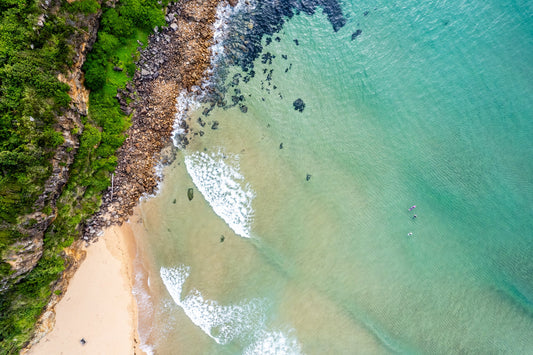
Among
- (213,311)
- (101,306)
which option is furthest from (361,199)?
(101,306)

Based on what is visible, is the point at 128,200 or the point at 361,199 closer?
the point at 128,200

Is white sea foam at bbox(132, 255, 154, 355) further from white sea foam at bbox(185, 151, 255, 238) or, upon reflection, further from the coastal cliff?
white sea foam at bbox(185, 151, 255, 238)

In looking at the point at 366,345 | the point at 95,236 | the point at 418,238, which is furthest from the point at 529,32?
Answer: the point at 95,236

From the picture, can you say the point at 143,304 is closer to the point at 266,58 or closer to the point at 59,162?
the point at 59,162

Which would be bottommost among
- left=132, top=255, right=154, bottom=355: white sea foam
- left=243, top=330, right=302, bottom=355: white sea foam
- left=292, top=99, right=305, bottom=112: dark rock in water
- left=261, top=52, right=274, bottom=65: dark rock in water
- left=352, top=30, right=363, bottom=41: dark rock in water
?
left=243, top=330, right=302, bottom=355: white sea foam

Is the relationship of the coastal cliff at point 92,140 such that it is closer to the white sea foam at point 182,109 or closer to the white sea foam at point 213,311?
the white sea foam at point 182,109

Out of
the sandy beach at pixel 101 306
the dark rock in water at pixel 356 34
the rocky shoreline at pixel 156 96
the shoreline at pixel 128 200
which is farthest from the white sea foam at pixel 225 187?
the dark rock in water at pixel 356 34

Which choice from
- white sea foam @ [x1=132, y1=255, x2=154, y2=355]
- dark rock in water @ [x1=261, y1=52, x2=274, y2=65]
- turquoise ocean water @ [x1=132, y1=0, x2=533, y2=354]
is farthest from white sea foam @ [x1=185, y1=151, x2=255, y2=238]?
dark rock in water @ [x1=261, y1=52, x2=274, y2=65]
